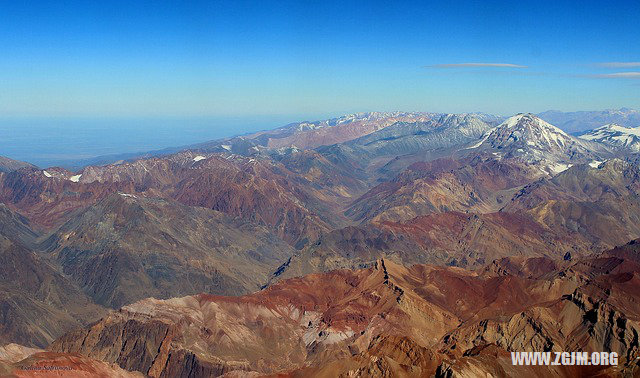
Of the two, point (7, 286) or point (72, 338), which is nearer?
point (72, 338)

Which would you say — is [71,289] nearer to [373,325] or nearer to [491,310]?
[373,325]

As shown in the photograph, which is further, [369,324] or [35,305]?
[35,305]

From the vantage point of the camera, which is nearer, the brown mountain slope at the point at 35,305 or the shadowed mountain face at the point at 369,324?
the shadowed mountain face at the point at 369,324

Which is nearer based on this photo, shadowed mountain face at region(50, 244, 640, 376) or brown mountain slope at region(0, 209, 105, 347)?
shadowed mountain face at region(50, 244, 640, 376)

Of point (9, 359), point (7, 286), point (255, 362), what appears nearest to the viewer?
point (9, 359)

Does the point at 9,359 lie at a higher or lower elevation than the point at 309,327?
higher

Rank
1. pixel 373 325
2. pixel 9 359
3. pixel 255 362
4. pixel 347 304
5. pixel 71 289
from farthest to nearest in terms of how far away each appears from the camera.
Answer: pixel 71 289
pixel 347 304
pixel 373 325
pixel 255 362
pixel 9 359

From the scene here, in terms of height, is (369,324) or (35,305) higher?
(35,305)

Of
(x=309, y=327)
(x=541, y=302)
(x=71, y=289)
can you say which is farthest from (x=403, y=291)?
(x=71, y=289)
